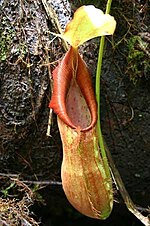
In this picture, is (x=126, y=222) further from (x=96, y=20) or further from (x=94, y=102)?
(x=96, y=20)

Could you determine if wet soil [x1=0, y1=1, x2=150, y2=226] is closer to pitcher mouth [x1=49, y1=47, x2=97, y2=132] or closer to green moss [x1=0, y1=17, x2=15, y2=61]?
green moss [x1=0, y1=17, x2=15, y2=61]

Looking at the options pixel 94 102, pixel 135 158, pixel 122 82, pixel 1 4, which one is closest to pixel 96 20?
pixel 94 102

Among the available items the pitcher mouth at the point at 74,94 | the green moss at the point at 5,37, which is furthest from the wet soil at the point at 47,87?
the pitcher mouth at the point at 74,94

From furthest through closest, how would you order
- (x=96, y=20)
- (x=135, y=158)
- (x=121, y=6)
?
(x=135, y=158) → (x=121, y=6) → (x=96, y=20)

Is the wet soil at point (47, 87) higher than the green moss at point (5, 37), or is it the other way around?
the green moss at point (5, 37)

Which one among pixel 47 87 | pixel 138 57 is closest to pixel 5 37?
pixel 47 87

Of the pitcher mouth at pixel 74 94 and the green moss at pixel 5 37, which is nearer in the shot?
the pitcher mouth at pixel 74 94

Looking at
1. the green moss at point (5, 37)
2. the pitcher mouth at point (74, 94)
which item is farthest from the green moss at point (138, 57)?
the green moss at point (5, 37)

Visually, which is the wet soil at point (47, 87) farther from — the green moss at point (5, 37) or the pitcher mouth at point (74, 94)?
the pitcher mouth at point (74, 94)
